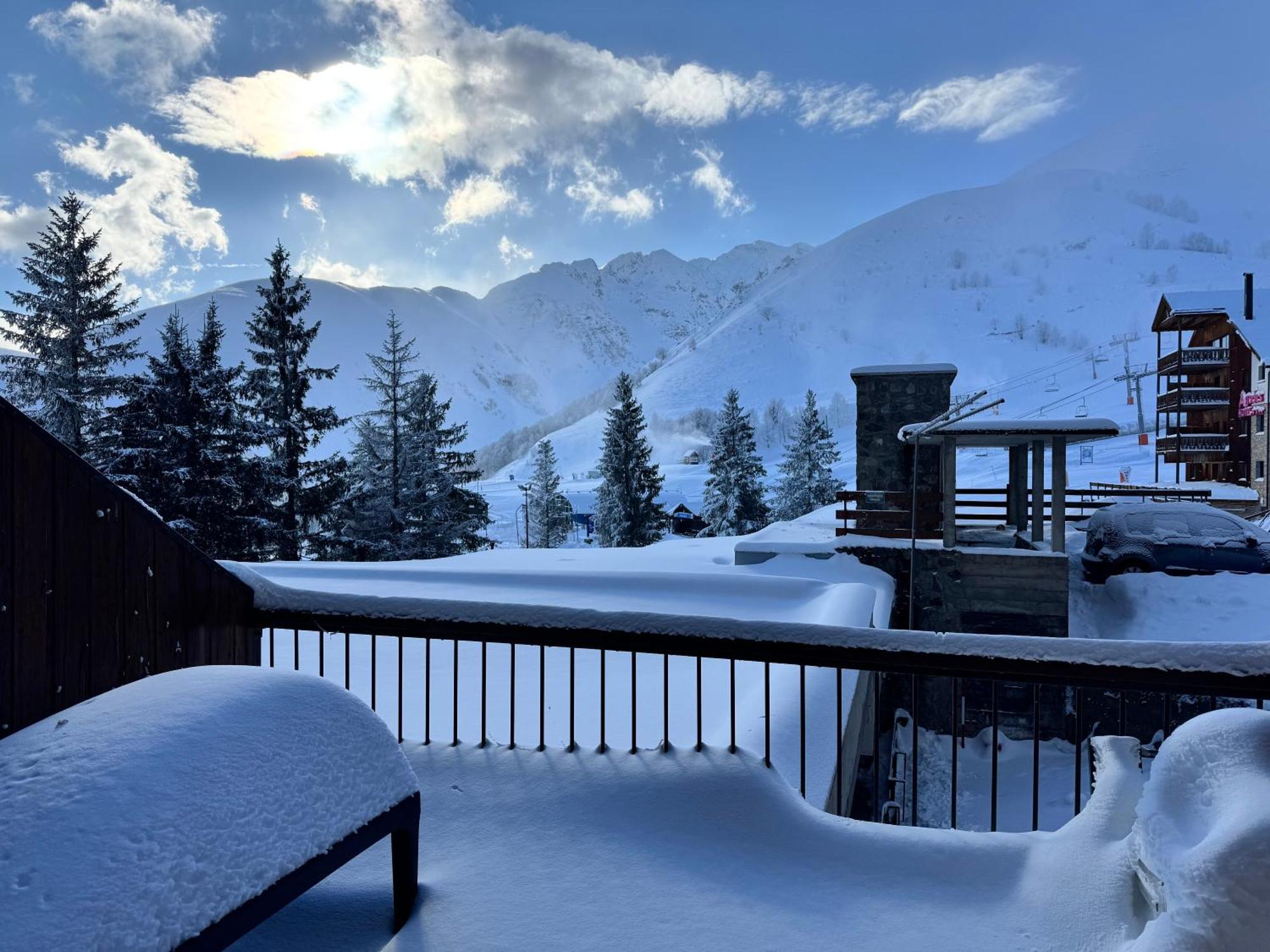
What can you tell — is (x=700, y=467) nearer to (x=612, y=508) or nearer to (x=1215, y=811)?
(x=612, y=508)

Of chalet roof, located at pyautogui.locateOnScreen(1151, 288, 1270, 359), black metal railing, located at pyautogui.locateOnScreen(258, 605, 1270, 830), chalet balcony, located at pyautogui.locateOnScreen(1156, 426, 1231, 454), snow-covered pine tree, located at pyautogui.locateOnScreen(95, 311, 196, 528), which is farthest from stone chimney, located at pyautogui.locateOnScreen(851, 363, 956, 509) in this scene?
chalet balcony, located at pyautogui.locateOnScreen(1156, 426, 1231, 454)

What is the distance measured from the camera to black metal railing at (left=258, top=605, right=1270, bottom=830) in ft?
8.72

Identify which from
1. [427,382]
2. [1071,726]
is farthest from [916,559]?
[427,382]

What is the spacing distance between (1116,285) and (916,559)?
163 m

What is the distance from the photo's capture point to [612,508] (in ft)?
117

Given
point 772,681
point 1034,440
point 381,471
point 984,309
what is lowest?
point 772,681

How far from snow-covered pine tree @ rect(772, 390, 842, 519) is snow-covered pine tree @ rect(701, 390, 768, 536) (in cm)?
360

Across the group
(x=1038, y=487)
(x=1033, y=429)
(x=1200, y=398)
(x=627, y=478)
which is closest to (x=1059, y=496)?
(x=1033, y=429)

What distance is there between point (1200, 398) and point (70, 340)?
140 ft

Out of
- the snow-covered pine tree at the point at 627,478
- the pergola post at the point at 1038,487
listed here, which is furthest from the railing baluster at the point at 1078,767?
the snow-covered pine tree at the point at 627,478

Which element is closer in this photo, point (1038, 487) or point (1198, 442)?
point (1038, 487)

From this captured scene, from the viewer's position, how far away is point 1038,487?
44.4 feet

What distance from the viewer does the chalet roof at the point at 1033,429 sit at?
11555mm

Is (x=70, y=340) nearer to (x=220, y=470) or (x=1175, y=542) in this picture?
(x=220, y=470)
